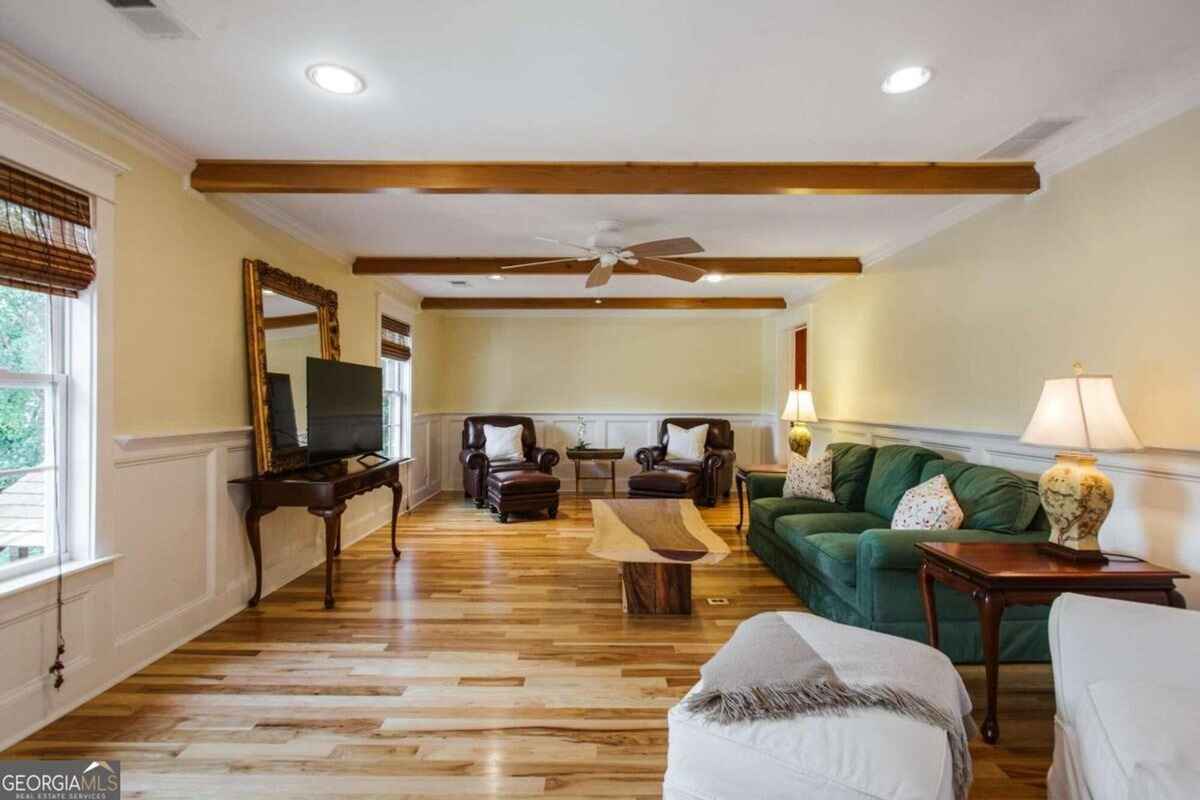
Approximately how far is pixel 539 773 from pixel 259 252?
331 centimetres

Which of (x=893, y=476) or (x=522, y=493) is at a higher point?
(x=893, y=476)

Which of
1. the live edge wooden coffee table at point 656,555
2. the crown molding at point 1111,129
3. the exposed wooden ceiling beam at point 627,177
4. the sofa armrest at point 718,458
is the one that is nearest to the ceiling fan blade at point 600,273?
the exposed wooden ceiling beam at point 627,177

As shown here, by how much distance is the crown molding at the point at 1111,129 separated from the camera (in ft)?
6.84

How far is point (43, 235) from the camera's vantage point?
81.7 inches

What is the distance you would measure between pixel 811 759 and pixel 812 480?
3.06 metres

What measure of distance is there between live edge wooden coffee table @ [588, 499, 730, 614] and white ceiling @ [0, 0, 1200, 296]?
2.03 m

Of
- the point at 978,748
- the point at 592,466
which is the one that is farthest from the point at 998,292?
Answer: the point at 592,466

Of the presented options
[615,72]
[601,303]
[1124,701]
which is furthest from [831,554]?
[601,303]

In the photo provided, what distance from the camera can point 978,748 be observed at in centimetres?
199

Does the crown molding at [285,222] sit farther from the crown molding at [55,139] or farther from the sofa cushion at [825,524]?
the sofa cushion at [825,524]

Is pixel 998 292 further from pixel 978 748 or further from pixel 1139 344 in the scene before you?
pixel 978 748

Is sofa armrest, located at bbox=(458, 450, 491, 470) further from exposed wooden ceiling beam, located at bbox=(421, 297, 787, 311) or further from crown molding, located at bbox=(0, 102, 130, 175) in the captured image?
crown molding, located at bbox=(0, 102, 130, 175)

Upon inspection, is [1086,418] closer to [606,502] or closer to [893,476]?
[893,476]

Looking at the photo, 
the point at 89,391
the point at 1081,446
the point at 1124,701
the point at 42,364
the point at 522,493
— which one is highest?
the point at 42,364
